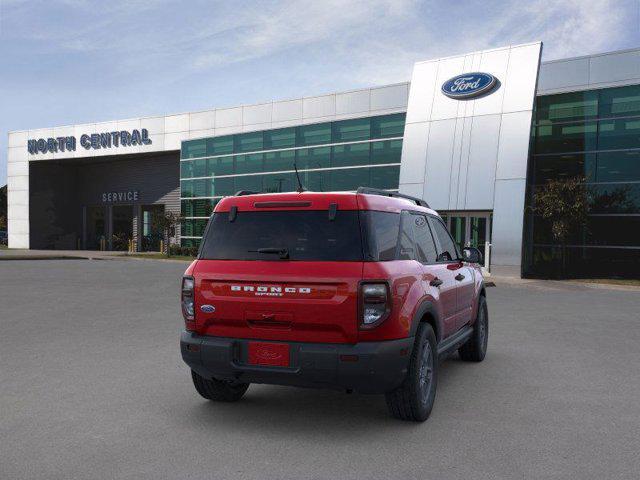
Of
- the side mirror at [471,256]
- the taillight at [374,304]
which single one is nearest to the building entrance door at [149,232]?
the side mirror at [471,256]

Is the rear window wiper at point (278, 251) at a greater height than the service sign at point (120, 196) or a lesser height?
lesser

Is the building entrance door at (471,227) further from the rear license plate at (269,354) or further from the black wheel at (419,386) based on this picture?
the rear license plate at (269,354)

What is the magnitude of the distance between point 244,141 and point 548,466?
103 feet

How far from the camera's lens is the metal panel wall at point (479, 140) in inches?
860

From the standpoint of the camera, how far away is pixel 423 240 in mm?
5543

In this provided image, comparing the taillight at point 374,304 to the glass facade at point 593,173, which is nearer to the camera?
the taillight at point 374,304

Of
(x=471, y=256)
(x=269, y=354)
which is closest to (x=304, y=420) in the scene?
(x=269, y=354)

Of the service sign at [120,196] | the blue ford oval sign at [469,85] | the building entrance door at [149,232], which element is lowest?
the building entrance door at [149,232]

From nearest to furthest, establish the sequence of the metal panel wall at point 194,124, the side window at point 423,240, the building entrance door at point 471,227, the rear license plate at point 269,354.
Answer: the rear license plate at point 269,354 → the side window at point 423,240 → the building entrance door at point 471,227 → the metal panel wall at point 194,124

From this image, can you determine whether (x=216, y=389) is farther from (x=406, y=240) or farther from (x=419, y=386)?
(x=406, y=240)

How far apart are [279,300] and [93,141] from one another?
4085 centimetres

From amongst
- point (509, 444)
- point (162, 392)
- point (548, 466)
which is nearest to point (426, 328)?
point (509, 444)

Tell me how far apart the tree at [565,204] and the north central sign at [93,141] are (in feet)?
86.7

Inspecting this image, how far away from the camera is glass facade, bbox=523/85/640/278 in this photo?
72.1 ft
